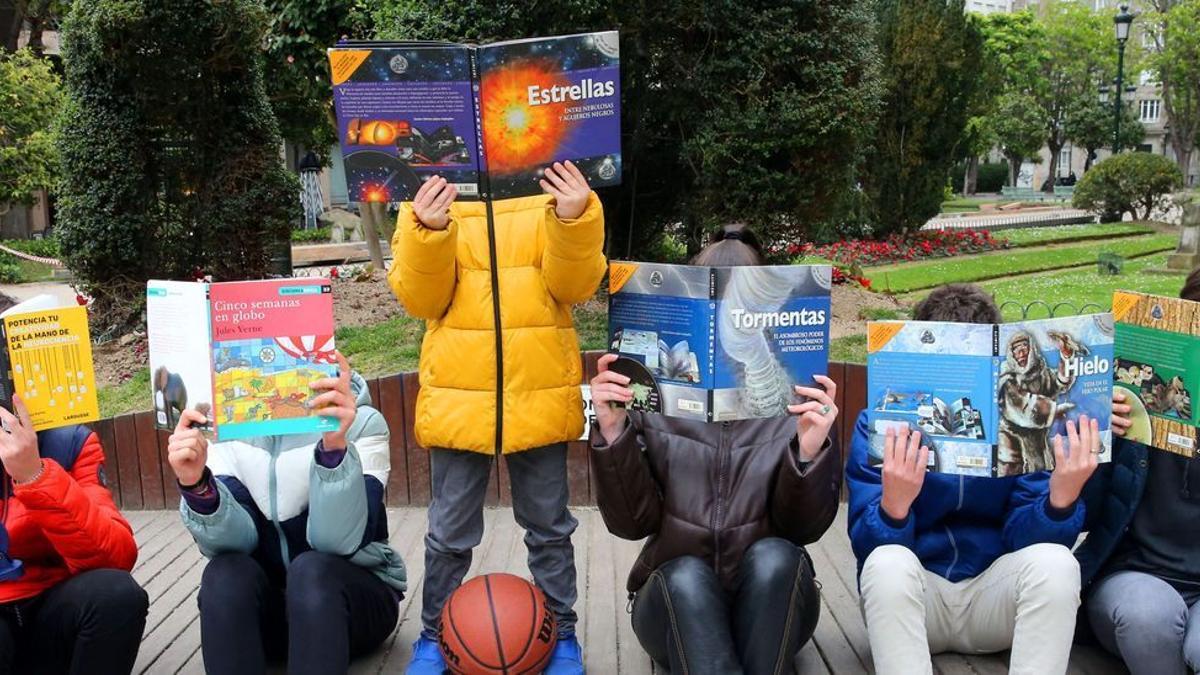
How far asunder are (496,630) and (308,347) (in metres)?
0.94

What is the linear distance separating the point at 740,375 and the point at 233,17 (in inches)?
201

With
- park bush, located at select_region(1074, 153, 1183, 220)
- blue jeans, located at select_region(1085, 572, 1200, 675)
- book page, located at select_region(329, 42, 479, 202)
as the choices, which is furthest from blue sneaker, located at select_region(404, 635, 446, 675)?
park bush, located at select_region(1074, 153, 1183, 220)

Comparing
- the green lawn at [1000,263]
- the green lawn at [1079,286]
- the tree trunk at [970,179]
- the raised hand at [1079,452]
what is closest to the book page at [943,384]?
the raised hand at [1079,452]

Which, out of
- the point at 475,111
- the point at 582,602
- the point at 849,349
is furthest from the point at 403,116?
the point at 849,349

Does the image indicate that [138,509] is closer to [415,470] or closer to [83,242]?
[415,470]

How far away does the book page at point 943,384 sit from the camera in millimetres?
2414

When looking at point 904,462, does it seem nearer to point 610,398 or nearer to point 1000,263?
point 610,398

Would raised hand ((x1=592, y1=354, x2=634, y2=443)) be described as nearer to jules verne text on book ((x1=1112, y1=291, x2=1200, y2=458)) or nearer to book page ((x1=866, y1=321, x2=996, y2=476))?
book page ((x1=866, y1=321, x2=996, y2=476))

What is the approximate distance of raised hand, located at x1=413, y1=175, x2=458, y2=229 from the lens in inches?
102

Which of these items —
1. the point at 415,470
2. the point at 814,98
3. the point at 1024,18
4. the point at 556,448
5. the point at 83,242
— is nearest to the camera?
the point at 556,448

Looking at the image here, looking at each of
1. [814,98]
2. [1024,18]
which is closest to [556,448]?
[814,98]

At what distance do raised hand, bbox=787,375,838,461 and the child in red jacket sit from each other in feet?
5.96

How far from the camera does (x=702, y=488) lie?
2.71m

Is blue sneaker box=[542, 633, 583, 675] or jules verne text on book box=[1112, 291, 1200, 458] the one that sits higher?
jules verne text on book box=[1112, 291, 1200, 458]
